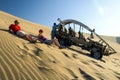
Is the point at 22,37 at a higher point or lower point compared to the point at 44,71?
higher

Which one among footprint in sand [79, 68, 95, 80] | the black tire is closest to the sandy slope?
footprint in sand [79, 68, 95, 80]

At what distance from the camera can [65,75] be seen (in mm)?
8492

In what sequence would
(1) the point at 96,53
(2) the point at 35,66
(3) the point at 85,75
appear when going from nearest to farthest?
(2) the point at 35,66, (3) the point at 85,75, (1) the point at 96,53

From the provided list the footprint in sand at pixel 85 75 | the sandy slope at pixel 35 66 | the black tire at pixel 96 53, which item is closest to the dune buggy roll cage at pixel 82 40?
the black tire at pixel 96 53

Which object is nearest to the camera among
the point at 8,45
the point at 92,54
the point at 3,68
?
the point at 3,68

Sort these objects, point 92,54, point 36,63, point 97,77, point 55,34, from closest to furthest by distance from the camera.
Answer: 1. point 36,63
2. point 97,77
3. point 92,54
4. point 55,34

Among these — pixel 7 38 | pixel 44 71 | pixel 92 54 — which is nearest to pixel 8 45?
pixel 7 38

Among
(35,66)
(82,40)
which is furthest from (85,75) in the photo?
(82,40)

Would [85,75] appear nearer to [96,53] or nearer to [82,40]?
[96,53]

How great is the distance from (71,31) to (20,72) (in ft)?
33.1

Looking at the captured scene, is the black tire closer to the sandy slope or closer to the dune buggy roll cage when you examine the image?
the dune buggy roll cage

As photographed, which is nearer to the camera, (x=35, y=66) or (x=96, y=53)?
(x=35, y=66)

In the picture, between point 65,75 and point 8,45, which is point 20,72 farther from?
point 8,45

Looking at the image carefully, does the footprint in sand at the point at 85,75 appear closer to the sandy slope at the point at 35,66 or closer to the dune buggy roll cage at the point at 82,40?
the sandy slope at the point at 35,66
